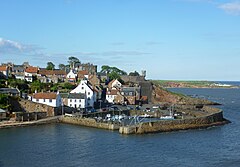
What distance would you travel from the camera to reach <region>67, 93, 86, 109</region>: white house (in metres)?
56.7

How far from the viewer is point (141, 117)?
5478 cm

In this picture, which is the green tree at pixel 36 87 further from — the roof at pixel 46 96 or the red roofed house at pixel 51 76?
the red roofed house at pixel 51 76

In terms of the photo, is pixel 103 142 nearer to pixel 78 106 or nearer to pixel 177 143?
pixel 177 143

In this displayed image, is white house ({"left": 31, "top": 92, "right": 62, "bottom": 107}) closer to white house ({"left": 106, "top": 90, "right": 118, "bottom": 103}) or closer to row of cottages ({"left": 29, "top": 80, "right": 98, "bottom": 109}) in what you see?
row of cottages ({"left": 29, "top": 80, "right": 98, "bottom": 109})

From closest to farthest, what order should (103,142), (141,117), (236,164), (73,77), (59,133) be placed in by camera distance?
(236,164)
(103,142)
(59,133)
(141,117)
(73,77)

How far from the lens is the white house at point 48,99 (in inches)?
2056

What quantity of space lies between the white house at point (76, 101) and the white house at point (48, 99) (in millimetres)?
3502

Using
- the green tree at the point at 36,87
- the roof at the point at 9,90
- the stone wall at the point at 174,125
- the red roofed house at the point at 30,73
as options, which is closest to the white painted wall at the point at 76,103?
the green tree at the point at 36,87

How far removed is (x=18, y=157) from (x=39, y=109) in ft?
68.4

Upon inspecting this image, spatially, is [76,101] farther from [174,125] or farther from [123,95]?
[174,125]

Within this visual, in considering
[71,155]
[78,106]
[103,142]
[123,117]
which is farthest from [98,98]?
[71,155]

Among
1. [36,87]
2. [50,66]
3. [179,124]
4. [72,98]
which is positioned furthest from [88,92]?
[50,66]

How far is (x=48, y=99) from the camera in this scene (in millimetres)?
52344

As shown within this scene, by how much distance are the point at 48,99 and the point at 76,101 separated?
5524mm
